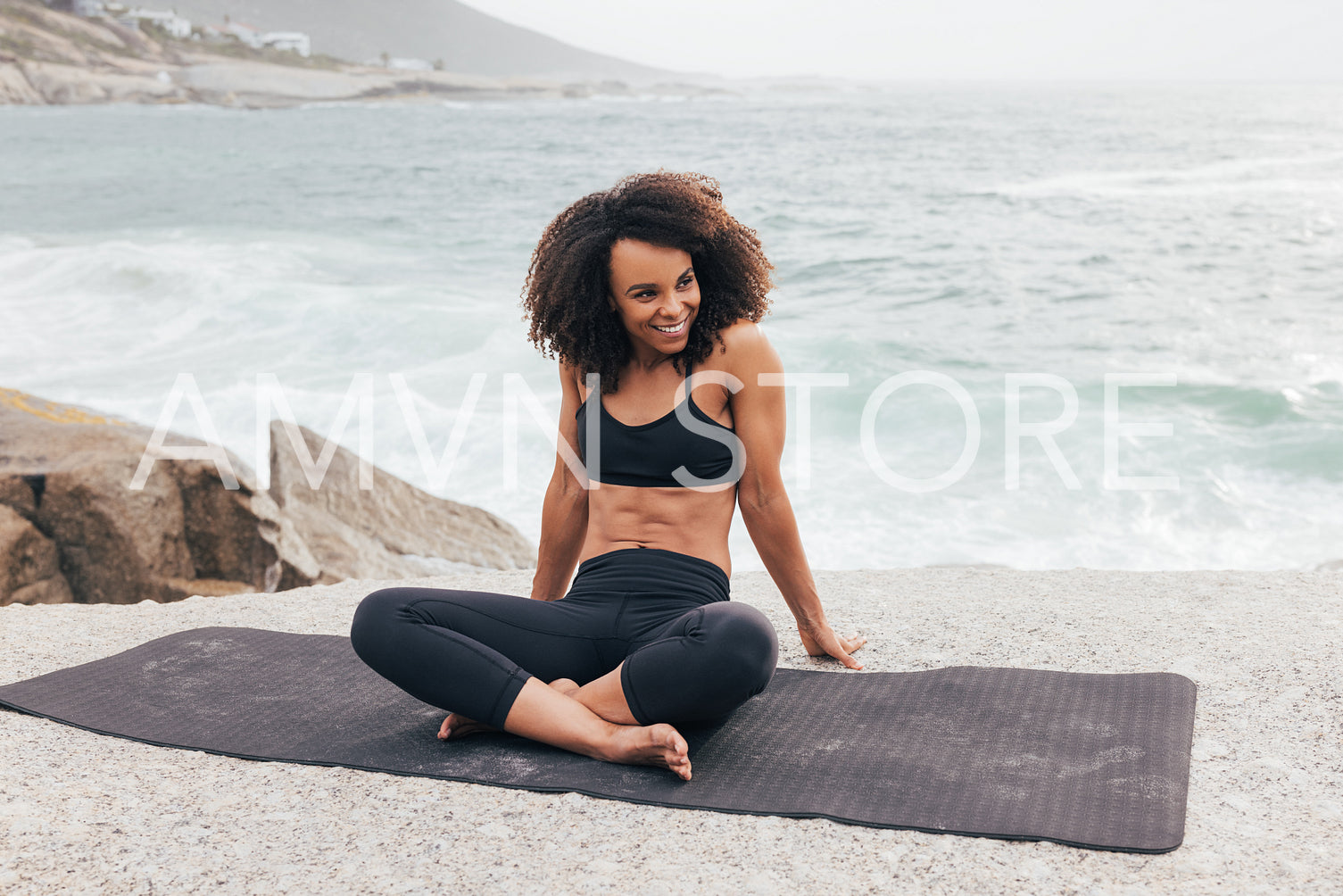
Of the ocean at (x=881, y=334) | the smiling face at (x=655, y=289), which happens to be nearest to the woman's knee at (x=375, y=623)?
the smiling face at (x=655, y=289)

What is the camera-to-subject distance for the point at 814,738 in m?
2.60

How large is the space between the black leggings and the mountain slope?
137m

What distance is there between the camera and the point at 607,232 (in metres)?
2.71

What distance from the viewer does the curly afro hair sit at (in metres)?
2.70

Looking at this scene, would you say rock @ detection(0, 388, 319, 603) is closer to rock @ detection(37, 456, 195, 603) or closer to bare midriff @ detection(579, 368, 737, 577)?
rock @ detection(37, 456, 195, 603)

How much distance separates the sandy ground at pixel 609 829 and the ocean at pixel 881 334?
4174 millimetres

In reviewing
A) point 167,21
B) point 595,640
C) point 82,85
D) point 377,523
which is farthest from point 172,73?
point 595,640

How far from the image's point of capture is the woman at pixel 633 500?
8.21 ft

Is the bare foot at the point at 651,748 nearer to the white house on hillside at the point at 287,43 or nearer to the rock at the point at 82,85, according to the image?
the rock at the point at 82,85

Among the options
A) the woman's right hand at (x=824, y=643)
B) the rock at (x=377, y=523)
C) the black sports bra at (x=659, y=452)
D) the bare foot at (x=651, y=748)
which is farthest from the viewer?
the rock at (x=377, y=523)

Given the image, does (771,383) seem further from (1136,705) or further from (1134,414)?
(1134,414)

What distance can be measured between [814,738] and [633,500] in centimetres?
81

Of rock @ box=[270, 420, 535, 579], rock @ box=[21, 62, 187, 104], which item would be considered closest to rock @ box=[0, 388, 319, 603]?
rock @ box=[270, 420, 535, 579]

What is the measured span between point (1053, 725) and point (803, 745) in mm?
657
